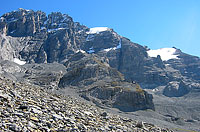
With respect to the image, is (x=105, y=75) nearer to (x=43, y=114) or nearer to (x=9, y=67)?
(x=9, y=67)

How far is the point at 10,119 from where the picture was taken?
13.4m

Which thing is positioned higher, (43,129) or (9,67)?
(9,67)

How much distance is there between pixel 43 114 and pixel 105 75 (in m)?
121

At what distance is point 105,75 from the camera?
137 meters

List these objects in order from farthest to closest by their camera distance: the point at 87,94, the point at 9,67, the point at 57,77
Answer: the point at 9,67
the point at 57,77
the point at 87,94

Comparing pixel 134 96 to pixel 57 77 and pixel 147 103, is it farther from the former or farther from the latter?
pixel 57 77

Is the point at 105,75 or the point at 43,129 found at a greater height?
the point at 105,75

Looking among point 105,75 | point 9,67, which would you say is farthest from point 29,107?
point 9,67

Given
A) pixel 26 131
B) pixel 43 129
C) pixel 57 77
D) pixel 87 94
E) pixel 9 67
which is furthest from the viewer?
pixel 9 67

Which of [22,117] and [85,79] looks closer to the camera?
[22,117]

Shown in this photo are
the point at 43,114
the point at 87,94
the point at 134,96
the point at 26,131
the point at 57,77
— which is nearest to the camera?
the point at 26,131

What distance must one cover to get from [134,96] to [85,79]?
103 feet

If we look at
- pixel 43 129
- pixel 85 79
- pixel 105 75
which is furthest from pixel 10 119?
pixel 105 75

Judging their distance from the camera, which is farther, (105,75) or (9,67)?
(9,67)
